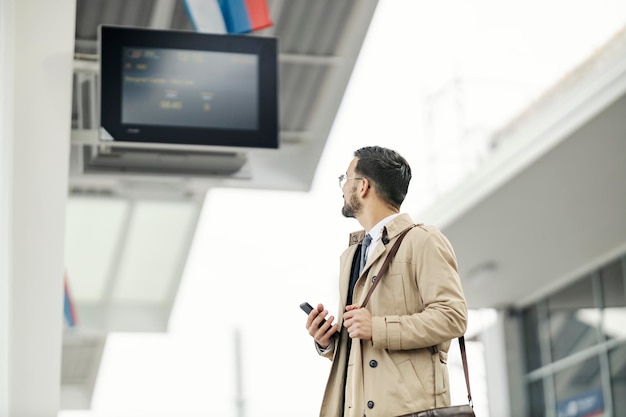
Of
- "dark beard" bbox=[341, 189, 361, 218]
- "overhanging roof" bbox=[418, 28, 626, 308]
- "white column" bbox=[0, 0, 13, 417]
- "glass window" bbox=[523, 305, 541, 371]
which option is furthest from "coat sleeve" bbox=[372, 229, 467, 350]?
"glass window" bbox=[523, 305, 541, 371]

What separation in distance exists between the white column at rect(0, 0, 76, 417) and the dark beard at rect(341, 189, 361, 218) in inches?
119

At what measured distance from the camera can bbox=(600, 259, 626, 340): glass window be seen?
50.5 feet

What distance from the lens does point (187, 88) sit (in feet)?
24.6

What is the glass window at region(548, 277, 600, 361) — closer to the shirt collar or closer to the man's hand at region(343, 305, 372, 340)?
the shirt collar

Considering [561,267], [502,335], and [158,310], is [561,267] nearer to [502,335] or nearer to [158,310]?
[502,335]

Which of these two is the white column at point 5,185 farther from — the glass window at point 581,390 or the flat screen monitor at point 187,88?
the glass window at point 581,390

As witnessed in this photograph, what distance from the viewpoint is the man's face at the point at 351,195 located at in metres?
3.51

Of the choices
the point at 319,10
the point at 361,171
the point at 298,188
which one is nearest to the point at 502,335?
the point at 298,188

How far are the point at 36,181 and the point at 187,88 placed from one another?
169cm

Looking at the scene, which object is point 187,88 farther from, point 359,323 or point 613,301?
point 613,301

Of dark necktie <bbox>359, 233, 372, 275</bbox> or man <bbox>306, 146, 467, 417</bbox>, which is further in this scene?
dark necktie <bbox>359, 233, 372, 275</bbox>

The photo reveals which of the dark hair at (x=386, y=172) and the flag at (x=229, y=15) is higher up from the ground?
the flag at (x=229, y=15)

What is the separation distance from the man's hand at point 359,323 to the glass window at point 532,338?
585 inches

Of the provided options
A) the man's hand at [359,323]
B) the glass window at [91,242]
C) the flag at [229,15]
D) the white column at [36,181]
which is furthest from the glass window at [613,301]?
the man's hand at [359,323]
